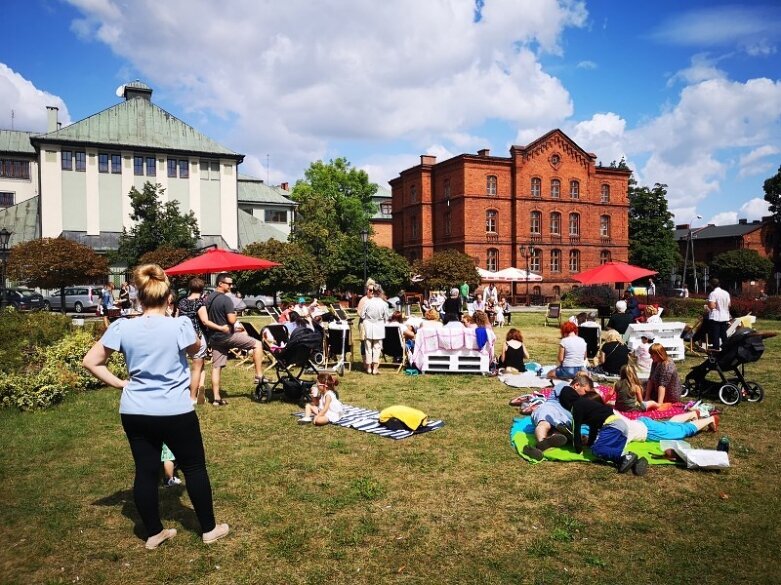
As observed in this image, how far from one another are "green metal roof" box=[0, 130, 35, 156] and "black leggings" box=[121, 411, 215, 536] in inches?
2433

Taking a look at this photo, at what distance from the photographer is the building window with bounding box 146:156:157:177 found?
4659 centimetres

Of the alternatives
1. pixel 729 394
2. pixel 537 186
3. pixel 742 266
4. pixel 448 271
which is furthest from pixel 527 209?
pixel 729 394

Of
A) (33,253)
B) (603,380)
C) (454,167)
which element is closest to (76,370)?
(603,380)

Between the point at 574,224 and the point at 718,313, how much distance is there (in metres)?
35.2

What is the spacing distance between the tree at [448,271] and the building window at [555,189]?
13820mm

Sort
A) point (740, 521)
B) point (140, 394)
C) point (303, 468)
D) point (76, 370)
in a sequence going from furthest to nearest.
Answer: point (76, 370)
point (303, 468)
point (740, 521)
point (140, 394)

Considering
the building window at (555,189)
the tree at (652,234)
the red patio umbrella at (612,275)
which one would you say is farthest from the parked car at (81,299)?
the tree at (652,234)

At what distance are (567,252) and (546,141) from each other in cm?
884

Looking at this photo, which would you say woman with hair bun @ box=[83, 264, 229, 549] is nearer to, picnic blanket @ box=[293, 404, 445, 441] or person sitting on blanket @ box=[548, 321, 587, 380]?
picnic blanket @ box=[293, 404, 445, 441]

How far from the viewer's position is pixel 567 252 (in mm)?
46125

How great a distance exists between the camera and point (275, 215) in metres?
60.2

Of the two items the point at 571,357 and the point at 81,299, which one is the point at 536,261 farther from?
the point at 571,357

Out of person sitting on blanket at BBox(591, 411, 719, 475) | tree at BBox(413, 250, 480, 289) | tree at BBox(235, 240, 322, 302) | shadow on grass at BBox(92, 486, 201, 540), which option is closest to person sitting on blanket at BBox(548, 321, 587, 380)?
person sitting on blanket at BBox(591, 411, 719, 475)

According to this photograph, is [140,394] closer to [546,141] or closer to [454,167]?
[454,167]
